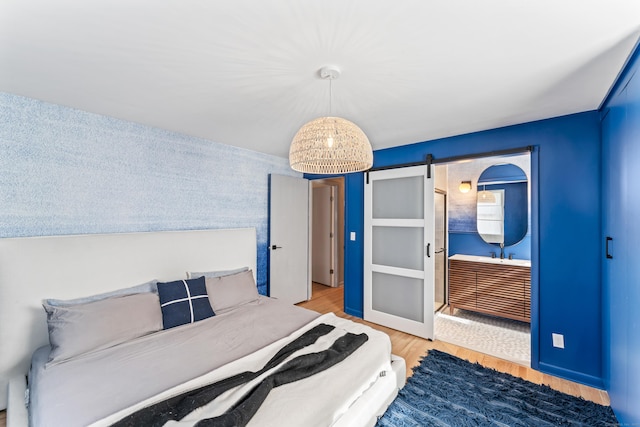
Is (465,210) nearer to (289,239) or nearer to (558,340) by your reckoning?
→ (558,340)

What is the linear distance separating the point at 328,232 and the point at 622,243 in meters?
4.26

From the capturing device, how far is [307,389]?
144cm

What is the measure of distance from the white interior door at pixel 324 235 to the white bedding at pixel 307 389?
3.51 m

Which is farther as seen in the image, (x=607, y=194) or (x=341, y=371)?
(x=607, y=194)

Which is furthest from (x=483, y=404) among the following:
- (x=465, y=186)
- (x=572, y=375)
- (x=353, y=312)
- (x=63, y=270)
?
(x=63, y=270)

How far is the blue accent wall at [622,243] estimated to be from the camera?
1.51 meters

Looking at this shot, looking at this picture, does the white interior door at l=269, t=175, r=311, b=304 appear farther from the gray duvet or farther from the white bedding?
the white bedding

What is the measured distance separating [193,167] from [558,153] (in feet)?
11.8

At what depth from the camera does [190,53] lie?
61.4 inches

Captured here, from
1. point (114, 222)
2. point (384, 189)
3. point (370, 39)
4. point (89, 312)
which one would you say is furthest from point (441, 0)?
point (114, 222)

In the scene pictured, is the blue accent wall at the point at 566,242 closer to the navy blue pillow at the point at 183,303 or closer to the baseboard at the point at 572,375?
the baseboard at the point at 572,375

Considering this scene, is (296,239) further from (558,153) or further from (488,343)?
(558,153)

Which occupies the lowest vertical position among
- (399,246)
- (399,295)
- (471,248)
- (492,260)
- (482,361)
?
(482,361)

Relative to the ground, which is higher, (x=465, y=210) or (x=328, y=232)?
(x=465, y=210)
